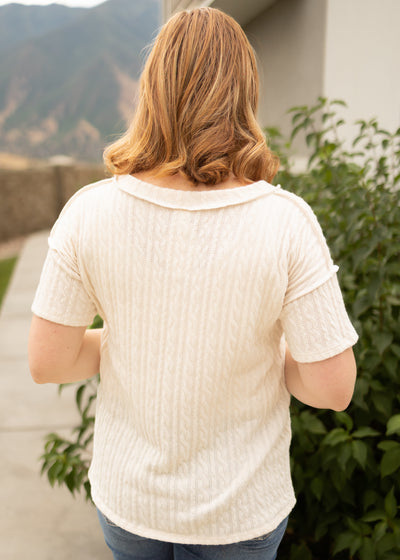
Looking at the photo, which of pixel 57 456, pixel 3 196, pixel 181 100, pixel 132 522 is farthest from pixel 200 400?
pixel 3 196

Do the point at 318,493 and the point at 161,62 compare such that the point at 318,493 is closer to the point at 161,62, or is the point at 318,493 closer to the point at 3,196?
the point at 161,62

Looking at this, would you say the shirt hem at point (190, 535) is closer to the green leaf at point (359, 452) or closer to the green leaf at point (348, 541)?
the green leaf at point (359, 452)

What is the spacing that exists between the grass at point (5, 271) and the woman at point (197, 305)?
5979 mm

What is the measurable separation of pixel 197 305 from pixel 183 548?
0.54 meters

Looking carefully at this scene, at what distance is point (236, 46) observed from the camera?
2.92ft

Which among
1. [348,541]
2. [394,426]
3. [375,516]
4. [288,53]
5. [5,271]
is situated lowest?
[5,271]

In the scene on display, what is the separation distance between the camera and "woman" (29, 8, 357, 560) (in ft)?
2.85

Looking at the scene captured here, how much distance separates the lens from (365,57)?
3564mm

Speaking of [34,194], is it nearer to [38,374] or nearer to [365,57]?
[365,57]

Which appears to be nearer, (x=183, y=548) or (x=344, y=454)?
(x=183, y=548)

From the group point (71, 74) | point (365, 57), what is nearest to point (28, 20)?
point (71, 74)

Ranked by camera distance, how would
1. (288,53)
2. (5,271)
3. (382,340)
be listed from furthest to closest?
(5,271), (288,53), (382,340)

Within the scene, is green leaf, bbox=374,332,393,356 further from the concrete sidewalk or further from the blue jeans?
the concrete sidewalk

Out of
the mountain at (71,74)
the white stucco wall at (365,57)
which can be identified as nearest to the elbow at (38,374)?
the white stucco wall at (365,57)
